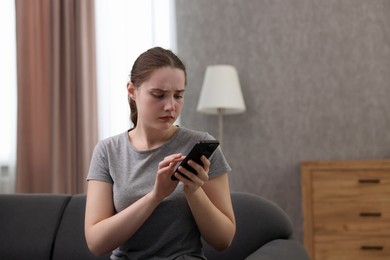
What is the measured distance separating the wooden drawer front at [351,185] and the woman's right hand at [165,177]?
7.13 ft

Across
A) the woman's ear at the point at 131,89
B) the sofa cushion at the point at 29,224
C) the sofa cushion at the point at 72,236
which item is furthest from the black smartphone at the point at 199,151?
the sofa cushion at the point at 29,224

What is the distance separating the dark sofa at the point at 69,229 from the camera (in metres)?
2.03

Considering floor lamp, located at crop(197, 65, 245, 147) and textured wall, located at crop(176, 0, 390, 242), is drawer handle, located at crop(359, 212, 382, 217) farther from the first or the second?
floor lamp, located at crop(197, 65, 245, 147)

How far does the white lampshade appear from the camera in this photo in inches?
154

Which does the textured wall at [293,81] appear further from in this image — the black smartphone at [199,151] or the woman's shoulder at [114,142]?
the black smartphone at [199,151]

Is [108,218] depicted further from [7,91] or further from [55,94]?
[7,91]

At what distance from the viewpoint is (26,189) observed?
4.01 m

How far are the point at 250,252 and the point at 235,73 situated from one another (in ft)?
7.01

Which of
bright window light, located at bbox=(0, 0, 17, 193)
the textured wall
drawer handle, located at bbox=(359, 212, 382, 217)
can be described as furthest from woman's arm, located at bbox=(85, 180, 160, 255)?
→ the textured wall

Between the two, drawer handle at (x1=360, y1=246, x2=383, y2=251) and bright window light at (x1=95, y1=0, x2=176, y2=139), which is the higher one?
bright window light at (x1=95, y1=0, x2=176, y2=139)

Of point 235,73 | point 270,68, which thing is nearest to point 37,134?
point 235,73

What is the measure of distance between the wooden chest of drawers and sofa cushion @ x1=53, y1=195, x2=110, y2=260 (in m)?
1.76

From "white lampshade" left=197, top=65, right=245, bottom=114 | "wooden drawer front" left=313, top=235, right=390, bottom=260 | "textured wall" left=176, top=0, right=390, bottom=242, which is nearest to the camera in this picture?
"wooden drawer front" left=313, top=235, right=390, bottom=260

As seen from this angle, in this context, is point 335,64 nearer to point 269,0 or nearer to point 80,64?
point 269,0
